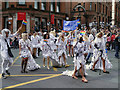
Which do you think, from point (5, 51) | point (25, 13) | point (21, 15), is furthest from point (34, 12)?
point (5, 51)

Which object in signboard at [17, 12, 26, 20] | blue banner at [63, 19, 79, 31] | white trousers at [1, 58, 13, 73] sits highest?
signboard at [17, 12, 26, 20]

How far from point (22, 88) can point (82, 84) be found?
203 centimetres

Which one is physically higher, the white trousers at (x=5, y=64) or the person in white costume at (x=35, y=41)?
the person in white costume at (x=35, y=41)

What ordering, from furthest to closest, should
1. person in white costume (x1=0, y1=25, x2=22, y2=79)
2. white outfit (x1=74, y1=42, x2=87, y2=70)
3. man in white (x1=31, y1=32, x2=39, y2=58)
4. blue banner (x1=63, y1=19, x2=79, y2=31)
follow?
1. blue banner (x1=63, y1=19, x2=79, y2=31)
2. man in white (x1=31, y1=32, x2=39, y2=58)
3. person in white costume (x1=0, y1=25, x2=22, y2=79)
4. white outfit (x1=74, y1=42, x2=87, y2=70)

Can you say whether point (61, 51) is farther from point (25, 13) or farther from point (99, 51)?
point (25, 13)

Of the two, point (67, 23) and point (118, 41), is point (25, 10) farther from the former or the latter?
point (118, 41)

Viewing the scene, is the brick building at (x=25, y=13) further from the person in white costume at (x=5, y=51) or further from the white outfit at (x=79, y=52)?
the white outfit at (x=79, y=52)

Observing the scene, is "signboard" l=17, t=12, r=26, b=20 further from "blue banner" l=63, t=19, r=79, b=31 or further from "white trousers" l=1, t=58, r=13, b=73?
"white trousers" l=1, t=58, r=13, b=73

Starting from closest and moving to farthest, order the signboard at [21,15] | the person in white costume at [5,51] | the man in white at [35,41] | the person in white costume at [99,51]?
the person in white costume at [5,51] < the person in white costume at [99,51] < the man in white at [35,41] < the signboard at [21,15]

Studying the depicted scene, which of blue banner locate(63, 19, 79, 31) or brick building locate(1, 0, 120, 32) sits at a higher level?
brick building locate(1, 0, 120, 32)

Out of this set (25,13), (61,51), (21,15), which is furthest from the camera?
(21,15)

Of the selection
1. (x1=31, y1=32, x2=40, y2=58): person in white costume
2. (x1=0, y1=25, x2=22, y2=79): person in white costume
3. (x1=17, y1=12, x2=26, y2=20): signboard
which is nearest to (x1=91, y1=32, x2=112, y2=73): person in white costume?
(x1=0, y1=25, x2=22, y2=79): person in white costume

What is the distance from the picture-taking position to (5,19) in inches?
1260


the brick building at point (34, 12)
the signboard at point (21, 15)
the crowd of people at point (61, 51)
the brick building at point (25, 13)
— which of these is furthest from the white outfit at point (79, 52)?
the signboard at point (21, 15)
